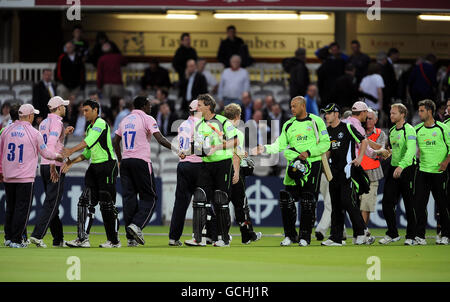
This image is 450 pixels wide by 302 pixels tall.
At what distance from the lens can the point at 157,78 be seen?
2697 cm

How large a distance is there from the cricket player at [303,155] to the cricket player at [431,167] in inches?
77.8

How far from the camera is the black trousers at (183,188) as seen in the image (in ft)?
51.8

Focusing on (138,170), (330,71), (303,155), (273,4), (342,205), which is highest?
(273,4)

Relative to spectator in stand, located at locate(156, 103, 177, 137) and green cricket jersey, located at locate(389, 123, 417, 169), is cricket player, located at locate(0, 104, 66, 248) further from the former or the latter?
spectator in stand, located at locate(156, 103, 177, 137)

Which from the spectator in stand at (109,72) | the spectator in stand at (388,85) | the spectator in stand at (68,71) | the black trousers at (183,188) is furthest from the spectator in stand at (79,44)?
the black trousers at (183,188)

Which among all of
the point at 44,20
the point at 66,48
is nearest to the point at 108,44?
the point at 66,48

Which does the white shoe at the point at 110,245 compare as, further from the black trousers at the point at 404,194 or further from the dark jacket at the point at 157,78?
the dark jacket at the point at 157,78

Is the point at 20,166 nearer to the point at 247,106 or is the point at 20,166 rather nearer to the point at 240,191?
the point at 240,191

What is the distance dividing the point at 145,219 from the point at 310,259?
10.3 ft

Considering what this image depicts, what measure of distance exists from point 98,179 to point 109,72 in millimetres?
11402

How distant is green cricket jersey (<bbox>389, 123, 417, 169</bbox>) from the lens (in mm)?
16609

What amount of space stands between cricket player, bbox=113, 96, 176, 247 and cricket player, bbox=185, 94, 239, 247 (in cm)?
64

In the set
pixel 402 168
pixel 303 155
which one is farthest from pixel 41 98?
pixel 402 168

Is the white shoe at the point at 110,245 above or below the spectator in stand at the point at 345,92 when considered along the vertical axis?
below
